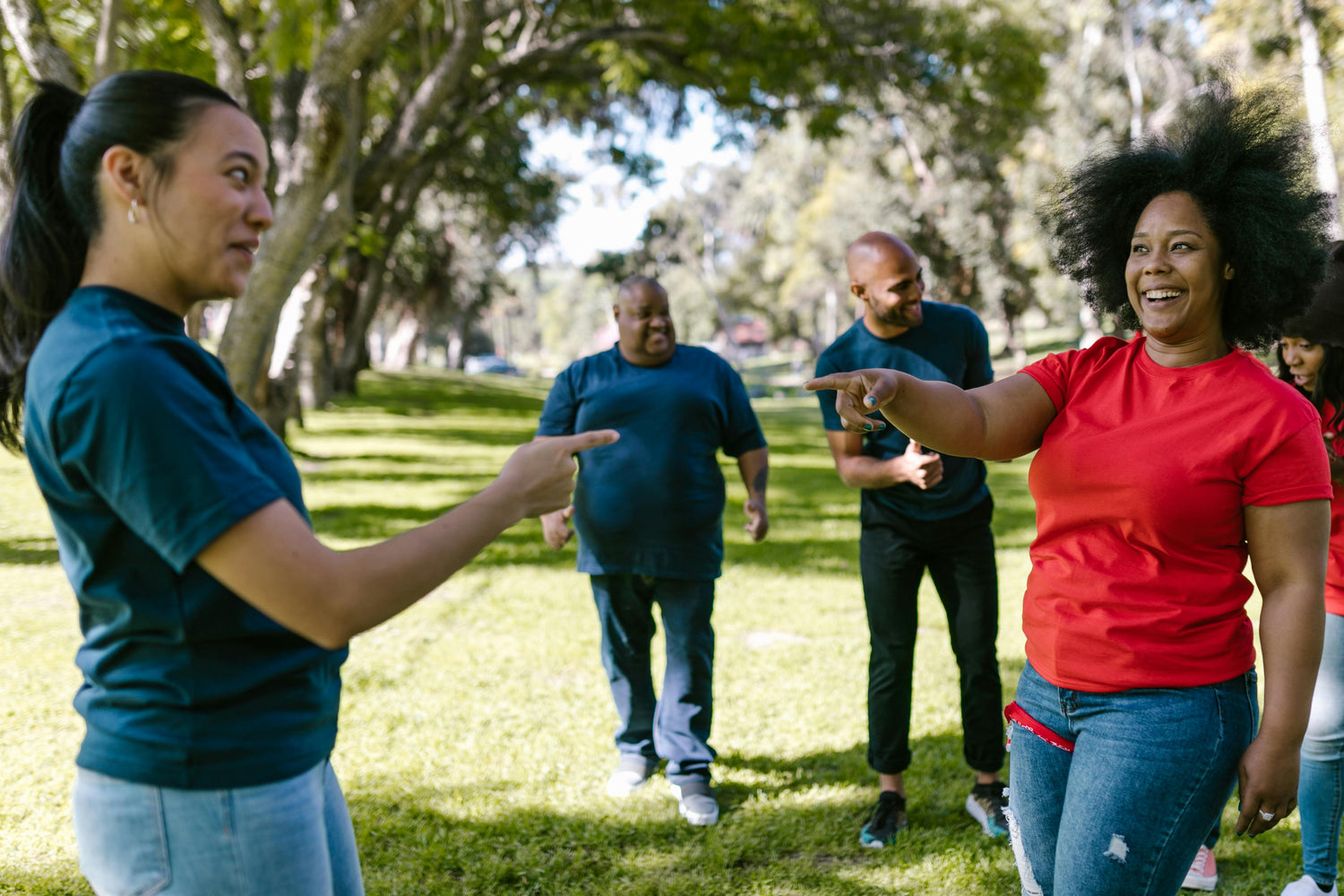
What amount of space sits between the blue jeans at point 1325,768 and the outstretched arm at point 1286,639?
1409 millimetres

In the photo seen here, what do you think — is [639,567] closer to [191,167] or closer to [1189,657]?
[1189,657]

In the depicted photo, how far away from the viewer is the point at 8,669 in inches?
231

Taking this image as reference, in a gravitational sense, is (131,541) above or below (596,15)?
below

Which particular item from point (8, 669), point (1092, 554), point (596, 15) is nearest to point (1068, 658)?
point (1092, 554)

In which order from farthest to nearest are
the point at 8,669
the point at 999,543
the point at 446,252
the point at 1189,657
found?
the point at 446,252, the point at 999,543, the point at 8,669, the point at 1189,657

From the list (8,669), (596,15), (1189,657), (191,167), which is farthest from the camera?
(596,15)

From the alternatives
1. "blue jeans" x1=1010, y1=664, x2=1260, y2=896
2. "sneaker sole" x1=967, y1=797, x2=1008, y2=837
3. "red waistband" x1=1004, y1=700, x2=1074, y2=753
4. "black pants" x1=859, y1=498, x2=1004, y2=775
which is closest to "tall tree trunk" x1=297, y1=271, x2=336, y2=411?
"black pants" x1=859, y1=498, x2=1004, y2=775

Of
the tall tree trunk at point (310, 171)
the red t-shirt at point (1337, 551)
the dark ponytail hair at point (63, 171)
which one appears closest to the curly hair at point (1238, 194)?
the red t-shirt at point (1337, 551)

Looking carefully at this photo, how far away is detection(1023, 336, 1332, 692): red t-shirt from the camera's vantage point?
2.06 meters

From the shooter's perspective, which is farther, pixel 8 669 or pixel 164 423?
pixel 8 669

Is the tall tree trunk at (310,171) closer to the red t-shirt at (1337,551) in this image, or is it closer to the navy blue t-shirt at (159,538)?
the red t-shirt at (1337,551)

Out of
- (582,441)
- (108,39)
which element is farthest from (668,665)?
(108,39)

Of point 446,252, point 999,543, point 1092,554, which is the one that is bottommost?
point 999,543

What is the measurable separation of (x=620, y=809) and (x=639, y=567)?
1.05 metres
